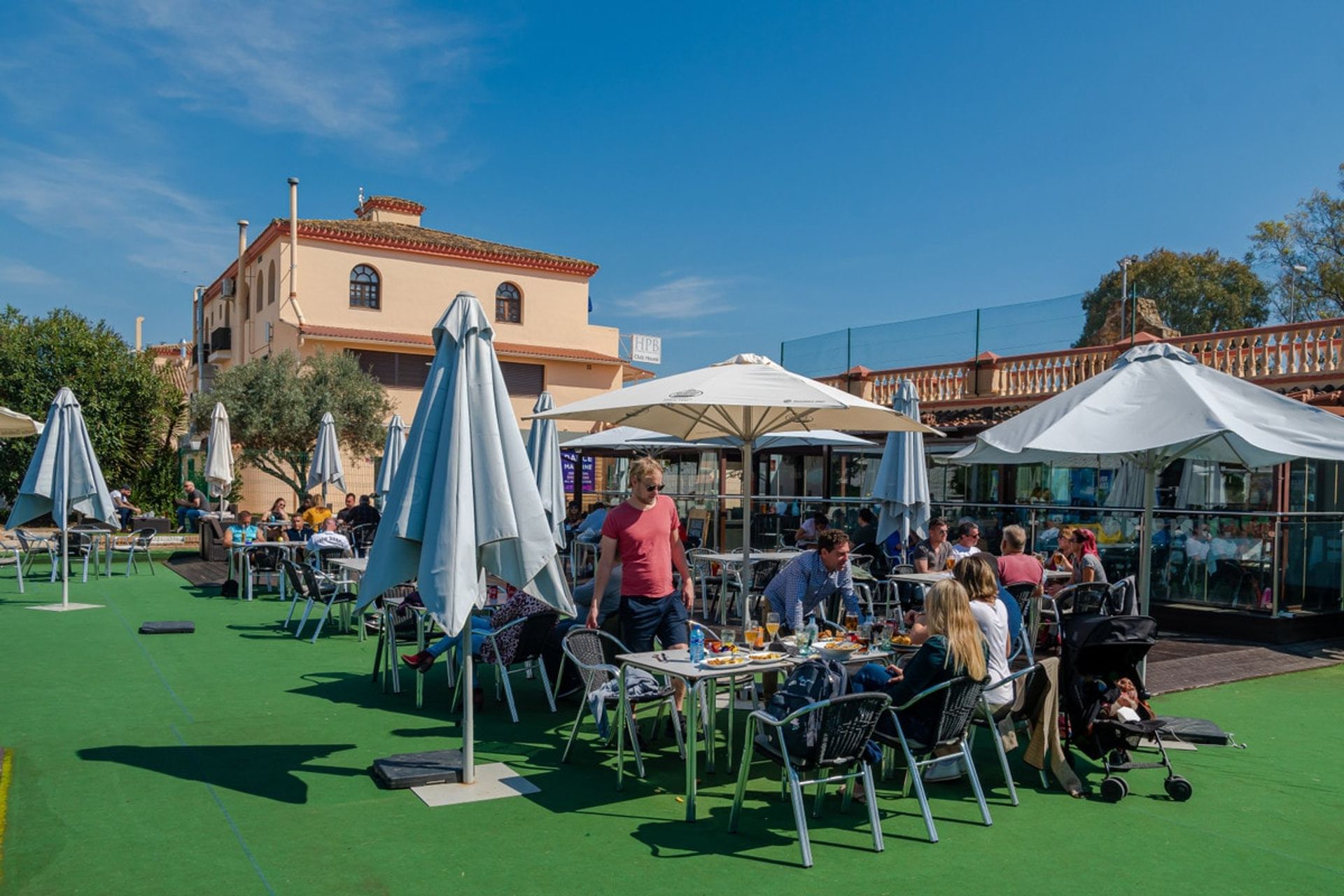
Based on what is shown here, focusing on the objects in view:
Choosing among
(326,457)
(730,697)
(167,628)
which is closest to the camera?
(730,697)

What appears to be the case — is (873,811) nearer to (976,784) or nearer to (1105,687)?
(976,784)

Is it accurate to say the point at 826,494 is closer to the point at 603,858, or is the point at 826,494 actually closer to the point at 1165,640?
the point at 1165,640

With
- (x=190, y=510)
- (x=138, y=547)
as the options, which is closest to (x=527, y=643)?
(x=138, y=547)

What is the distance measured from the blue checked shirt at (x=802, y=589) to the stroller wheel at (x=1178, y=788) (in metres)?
2.42

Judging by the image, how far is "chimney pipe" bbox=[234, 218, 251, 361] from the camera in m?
36.3

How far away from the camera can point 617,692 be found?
20.5ft

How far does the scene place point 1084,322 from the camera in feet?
69.0

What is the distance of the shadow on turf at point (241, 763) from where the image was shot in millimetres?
5801

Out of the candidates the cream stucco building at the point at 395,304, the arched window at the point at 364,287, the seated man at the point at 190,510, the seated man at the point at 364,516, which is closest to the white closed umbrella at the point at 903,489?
the seated man at the point at 364,516

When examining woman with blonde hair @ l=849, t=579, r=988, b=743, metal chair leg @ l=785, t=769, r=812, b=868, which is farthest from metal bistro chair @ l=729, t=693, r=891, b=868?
woman with blonde hair @ l=849, t=579, r=988, b=743

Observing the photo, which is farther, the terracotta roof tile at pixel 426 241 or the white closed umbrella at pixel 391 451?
the terracotta roof tile at pixel 426 241

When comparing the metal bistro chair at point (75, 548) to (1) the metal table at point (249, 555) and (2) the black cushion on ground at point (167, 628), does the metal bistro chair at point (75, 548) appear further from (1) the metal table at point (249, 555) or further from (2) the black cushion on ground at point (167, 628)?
(2) the black cushion on ground at point (167, 628)

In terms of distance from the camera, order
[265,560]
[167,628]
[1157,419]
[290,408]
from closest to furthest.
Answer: [1157,419]
[167,628]
[265,560]
[290,408]

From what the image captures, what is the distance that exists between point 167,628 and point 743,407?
660cm
